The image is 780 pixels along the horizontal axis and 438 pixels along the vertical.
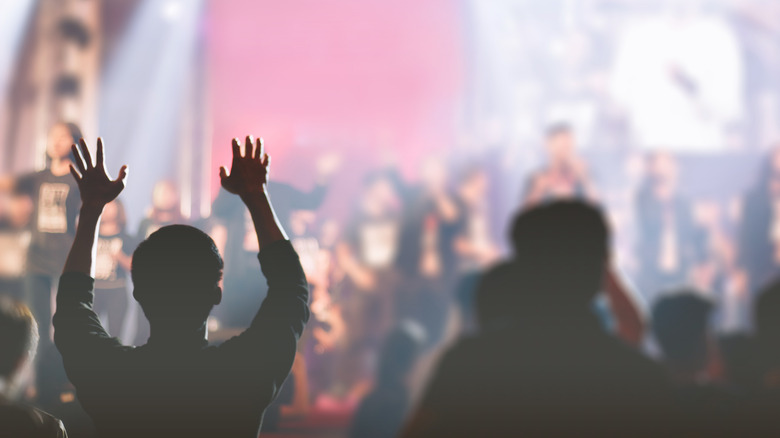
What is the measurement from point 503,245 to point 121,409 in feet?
18.5

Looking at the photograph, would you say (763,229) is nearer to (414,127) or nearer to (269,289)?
(414,127)

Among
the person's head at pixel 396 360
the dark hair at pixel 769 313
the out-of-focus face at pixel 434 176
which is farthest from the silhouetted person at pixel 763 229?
the dark hair at pixel 769 313

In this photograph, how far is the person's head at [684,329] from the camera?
1.89 meters

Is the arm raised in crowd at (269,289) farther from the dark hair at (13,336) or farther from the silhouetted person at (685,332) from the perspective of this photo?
the silhouetted person at (685,332)

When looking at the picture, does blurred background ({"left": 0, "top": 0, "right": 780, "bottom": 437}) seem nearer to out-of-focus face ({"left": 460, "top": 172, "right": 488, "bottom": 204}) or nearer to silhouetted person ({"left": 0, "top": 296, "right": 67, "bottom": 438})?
out-of-focus face ({"left": 460, "top": 172, "right": 488, "bottom": 204})

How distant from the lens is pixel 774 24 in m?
7.39

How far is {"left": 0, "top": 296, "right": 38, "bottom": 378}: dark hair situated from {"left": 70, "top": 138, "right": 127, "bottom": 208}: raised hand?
0.79ft

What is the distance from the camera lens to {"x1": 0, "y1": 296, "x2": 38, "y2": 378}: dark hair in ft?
4.33

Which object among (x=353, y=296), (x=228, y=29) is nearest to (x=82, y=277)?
(x=353, y=296)

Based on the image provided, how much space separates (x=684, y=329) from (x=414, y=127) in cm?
531

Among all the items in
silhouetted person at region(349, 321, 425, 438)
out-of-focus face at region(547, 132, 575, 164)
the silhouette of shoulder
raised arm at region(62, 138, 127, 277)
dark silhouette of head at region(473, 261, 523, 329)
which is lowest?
silhouetted person at region(349, 321, 425, 438)

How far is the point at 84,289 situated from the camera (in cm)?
139

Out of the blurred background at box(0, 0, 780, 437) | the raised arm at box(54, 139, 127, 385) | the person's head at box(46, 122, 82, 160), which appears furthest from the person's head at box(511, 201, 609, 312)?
the blurred background at box(0, 0, 780, 437)

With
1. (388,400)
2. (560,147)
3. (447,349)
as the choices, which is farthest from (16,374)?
(560,147)
